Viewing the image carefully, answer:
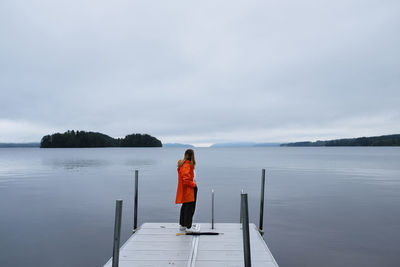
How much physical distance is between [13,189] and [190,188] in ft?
73.0

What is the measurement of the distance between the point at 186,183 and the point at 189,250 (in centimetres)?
164

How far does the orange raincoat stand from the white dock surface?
46.5 inches

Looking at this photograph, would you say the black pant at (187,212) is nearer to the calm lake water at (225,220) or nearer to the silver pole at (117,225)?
the silver pole at (117,225)

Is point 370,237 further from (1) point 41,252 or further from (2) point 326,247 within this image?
(1) point 41,252

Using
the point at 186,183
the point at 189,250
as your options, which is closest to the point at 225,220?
the point at 189,250

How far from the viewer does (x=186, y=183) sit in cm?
700

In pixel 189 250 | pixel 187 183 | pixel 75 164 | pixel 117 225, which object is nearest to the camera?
pixel 117 225

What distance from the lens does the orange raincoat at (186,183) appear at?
22.7 ft

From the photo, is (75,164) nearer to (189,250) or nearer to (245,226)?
(189,250)

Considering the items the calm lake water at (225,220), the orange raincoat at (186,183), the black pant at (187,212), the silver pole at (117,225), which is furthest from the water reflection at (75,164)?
the silver pole at (117,225)

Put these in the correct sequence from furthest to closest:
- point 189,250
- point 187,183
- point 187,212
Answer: point 187,212 < point 187,183 < point 189,250

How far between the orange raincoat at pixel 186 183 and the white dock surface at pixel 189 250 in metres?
1.18

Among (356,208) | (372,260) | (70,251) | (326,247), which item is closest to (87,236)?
(70,251)

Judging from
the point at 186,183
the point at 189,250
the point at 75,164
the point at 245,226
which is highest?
the point at 186,183
